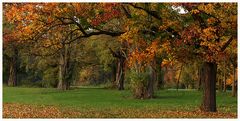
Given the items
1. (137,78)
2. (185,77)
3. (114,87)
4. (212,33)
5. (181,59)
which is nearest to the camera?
(212,33)

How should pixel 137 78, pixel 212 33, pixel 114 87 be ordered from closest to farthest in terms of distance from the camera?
pixel 212 33 < pixel 137 78 < pixel 114 87

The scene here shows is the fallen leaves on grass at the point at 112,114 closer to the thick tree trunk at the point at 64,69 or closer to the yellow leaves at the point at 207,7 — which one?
the yellow leaves at the point at 207,7

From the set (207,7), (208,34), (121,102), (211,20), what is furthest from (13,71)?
(207,7)

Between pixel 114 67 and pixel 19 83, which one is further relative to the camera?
pixel 19 83

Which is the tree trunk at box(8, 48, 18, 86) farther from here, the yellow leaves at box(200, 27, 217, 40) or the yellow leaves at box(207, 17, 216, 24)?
the yellow leaves at box(200, 27, 217, 40)

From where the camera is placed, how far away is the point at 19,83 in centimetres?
9106

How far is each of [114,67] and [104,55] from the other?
847cm

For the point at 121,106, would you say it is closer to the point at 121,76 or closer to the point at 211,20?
the point at 211,20

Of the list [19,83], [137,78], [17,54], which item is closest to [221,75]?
[137,78]

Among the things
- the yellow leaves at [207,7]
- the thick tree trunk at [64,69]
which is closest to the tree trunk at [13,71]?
the thick tree trunk at [64,69]

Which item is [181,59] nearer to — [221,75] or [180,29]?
[180,29]

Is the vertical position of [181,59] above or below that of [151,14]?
below

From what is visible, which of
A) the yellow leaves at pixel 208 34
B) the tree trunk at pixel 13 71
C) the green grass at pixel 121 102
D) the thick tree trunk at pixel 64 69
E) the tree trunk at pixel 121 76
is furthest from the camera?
the tree trunk at pixel 13 71

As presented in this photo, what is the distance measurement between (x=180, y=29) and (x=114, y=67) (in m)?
52.4
